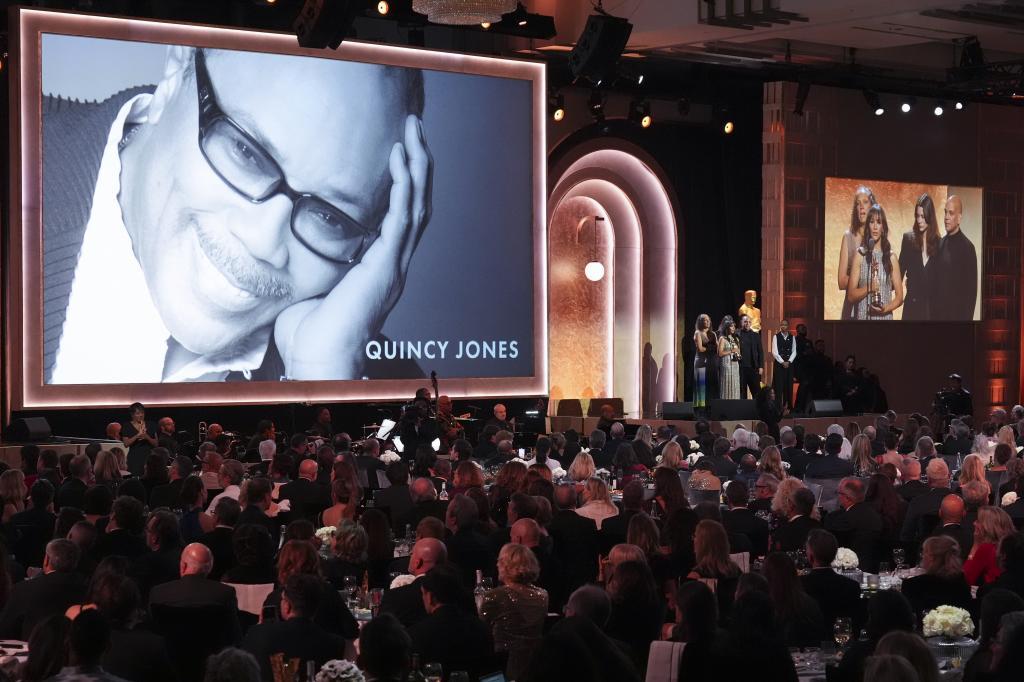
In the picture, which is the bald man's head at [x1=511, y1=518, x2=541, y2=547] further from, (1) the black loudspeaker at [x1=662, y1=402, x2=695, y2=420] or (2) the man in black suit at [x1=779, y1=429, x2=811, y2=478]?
(1) the black loudspeaker at [x1=662, y1=402, x2=695, y2=420]

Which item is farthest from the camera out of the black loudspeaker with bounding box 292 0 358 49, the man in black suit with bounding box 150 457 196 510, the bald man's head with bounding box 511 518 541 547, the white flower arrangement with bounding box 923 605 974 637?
the black loudspeaker with bounding box 292 0 358 49

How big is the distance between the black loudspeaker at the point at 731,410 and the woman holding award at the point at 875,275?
14.8 ft

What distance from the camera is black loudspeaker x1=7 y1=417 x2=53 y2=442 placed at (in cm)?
1466

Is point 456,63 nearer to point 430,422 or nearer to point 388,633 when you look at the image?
point 430,422

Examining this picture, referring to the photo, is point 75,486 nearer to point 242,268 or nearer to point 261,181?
point 242,268

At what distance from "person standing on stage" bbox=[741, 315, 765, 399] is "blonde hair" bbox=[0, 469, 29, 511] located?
12.1 m

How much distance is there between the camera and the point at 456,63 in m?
18.4

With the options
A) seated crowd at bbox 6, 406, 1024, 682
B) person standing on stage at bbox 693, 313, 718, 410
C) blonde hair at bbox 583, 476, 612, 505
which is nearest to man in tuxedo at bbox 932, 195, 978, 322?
person standing on stage at bbox 693, 313, 718, 410

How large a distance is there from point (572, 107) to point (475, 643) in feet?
51.7

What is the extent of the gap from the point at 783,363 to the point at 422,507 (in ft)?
40.4

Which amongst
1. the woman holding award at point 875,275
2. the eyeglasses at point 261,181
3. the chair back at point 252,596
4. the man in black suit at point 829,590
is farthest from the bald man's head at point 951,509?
the woman holding award at point 875,275

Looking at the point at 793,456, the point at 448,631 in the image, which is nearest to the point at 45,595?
the point at 448,631

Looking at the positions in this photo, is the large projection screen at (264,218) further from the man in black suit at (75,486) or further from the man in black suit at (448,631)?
the man in black suit at (448,631)

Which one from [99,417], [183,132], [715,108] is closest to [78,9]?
[183,132]
